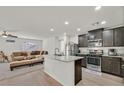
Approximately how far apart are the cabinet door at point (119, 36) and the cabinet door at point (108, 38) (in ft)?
0.62

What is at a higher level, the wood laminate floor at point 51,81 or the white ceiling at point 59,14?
the white ceiling at point 59,14

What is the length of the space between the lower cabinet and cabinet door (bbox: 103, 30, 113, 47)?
73 centimetres

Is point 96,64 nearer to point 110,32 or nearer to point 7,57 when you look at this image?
point 110,32

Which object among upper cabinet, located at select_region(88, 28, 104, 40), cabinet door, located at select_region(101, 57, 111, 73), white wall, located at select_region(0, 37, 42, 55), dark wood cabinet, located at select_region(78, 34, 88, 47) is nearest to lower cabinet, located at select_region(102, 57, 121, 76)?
cabinet door, located at select_region(101, 57, 111, 73)

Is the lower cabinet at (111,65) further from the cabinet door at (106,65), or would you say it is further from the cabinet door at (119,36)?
the cabinet door at (119,36)

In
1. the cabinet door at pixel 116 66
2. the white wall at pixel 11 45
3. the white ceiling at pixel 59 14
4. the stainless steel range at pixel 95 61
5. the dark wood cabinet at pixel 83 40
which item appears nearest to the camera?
the white ceiling at pixel 59 14

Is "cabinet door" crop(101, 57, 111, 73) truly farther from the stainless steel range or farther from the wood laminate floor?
the wood laminate floor

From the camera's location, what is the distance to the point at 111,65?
4.12m

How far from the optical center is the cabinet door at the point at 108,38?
449 centimetres

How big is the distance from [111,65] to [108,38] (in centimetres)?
133

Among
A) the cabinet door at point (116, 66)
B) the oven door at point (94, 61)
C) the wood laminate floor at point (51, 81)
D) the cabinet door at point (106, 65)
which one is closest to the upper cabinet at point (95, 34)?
the oven door at point (94, 61)

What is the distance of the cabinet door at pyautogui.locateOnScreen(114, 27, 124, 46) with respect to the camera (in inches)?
160
